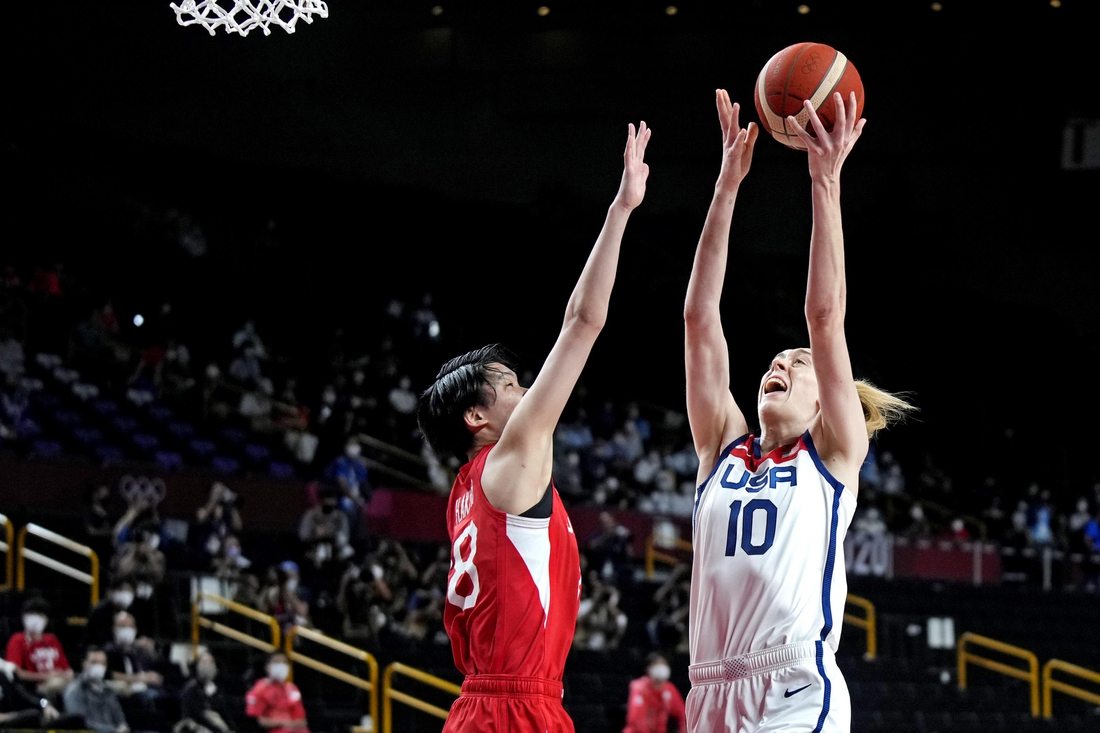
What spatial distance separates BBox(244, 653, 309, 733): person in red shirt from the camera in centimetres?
1083

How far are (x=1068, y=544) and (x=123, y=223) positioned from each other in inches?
583

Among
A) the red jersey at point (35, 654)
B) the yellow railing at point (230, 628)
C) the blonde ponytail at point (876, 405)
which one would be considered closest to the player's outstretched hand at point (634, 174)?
the blonde ponytail at point (876, 405)

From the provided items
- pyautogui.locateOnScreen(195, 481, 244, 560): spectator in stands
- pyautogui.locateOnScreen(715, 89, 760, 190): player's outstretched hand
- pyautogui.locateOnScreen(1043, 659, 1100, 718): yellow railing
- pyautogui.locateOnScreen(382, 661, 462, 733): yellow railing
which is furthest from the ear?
pyautogui.locateOnScreen(1043, 659, 1100, 718): yellow railing

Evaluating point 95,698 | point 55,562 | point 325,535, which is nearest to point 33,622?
point 95,698

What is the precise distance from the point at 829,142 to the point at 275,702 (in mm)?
8011

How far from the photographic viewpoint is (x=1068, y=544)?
23047 mm

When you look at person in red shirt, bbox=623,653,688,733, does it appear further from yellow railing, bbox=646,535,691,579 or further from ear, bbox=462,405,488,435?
ear, bbox=462,405,488,435

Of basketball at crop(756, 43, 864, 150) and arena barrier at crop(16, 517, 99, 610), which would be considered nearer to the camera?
basketball at crop(756, 43, 864, 150)

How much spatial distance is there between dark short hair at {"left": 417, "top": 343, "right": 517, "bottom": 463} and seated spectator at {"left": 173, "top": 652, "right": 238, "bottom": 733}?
282 inches

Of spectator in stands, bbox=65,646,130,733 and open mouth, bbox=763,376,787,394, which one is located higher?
spectator in stands, bbox=65,646,130,733

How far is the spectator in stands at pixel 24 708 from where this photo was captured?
1009 centimetres

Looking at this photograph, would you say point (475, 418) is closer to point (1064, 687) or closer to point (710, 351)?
point (710, 351)

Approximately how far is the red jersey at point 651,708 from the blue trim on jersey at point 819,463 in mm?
8164

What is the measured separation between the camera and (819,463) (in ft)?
13.5
